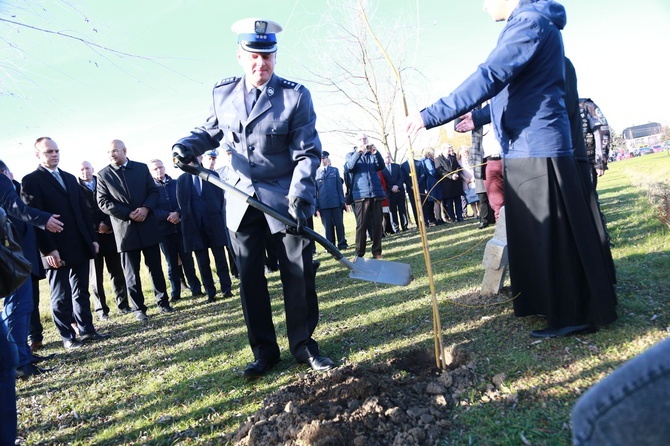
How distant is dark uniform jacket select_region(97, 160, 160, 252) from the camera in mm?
6406

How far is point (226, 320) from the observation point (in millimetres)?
5730

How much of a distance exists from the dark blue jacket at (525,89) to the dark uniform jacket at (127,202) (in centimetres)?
509

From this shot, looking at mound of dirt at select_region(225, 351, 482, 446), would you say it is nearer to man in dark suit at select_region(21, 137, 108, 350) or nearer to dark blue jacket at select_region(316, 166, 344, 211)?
man in dark suit at select_region(21, 137, 108, 350)

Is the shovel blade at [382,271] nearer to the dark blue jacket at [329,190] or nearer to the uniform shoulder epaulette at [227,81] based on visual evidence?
the uniform shoulder epaulette at [227,81]

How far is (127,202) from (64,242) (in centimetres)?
116

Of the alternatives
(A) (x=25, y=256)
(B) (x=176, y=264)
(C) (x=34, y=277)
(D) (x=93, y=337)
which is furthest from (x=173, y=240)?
(A) (x=25, y=256)

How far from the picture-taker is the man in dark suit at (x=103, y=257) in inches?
285

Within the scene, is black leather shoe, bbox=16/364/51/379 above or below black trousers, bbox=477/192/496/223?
below

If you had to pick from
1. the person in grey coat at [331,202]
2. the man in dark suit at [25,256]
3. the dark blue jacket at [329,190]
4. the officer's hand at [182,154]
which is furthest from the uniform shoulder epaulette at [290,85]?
the person in grey coat at [331,202]

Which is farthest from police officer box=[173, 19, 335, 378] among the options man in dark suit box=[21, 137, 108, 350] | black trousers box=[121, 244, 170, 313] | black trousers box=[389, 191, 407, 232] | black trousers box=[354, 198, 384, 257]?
black trousers box=[389, 191, 407, 232]

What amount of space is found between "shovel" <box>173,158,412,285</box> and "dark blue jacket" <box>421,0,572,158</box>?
3.76 feet

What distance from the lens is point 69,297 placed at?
18.3 ft

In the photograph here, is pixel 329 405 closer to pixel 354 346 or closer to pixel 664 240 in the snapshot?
pixel 354 346

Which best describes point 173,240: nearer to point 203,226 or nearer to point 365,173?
point 203,226
